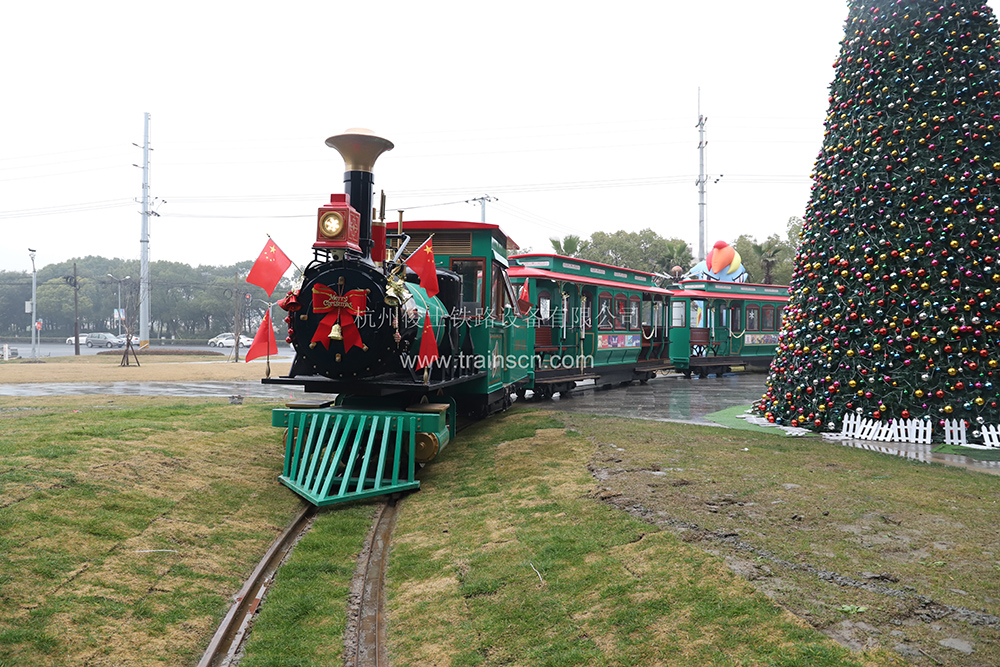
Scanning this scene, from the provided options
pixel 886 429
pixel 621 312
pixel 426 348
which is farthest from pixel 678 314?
pixel 426 348

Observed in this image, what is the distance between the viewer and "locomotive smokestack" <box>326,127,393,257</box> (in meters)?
7.45

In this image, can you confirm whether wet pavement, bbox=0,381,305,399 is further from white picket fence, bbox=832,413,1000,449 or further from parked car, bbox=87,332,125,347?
parked car, bbox=87,332,125,347

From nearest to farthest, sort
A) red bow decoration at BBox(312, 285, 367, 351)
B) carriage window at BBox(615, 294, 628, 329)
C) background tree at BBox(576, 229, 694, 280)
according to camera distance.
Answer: red bow decoration at BBox(312, 285, 367, 351), carriage window at BBox(615, 294, 628, 329), background tree at BBox(576, 229, 694, 280)

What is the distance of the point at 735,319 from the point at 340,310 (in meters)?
19.8

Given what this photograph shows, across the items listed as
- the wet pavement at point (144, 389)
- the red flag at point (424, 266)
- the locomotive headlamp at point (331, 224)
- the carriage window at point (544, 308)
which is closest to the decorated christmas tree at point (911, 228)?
the red flag at point (424, 266)

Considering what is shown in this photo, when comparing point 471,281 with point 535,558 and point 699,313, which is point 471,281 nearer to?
point 535,558

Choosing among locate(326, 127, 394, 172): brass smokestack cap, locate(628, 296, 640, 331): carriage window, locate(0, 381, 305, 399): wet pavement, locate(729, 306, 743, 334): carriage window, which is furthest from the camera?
locate(729, 306, 743, 334): carriage window

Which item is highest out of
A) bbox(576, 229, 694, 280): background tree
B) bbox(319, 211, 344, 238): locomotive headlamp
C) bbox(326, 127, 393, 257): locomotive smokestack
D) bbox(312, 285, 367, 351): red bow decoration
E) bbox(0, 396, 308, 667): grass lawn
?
bbox(576, 229, 694, 280): background tree

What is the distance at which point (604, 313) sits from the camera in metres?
17.7

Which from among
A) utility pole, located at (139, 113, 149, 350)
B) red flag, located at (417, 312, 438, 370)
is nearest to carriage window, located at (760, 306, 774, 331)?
red flag, located at (417, 312, 438, 370)

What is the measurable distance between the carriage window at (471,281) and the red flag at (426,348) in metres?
2.45

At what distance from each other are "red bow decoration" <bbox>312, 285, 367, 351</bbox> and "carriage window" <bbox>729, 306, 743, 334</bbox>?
19300mm

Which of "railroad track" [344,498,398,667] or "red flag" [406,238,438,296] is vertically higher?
"red flag" [406,238,438,296]

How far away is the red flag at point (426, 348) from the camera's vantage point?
7418 mm
